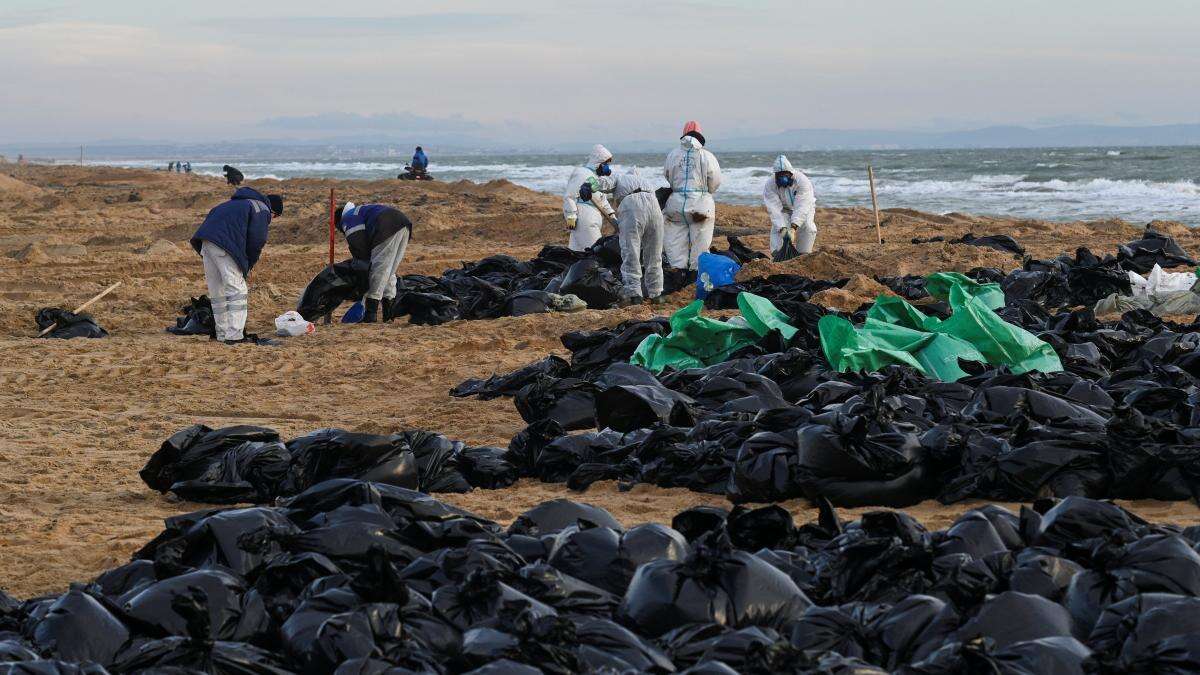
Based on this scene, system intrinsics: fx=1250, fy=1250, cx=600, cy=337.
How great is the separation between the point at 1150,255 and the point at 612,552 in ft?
31.9

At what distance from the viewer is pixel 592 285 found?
11492 mm

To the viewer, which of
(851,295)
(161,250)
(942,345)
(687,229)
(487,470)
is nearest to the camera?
(487,470)

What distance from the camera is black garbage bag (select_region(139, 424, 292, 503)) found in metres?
5.33

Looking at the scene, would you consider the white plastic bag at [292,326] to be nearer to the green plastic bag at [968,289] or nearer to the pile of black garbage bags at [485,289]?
the pile of black garbage bags at [485,289]

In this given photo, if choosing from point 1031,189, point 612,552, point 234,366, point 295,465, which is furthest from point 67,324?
point 1031,189

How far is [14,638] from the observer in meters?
3.42

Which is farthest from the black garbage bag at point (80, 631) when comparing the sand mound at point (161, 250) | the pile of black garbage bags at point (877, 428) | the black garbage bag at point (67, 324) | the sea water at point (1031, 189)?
the sea water at point (1031, 189)

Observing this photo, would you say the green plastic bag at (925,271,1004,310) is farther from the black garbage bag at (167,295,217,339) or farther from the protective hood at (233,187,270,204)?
the black garbage bag at (167,295,217,339)

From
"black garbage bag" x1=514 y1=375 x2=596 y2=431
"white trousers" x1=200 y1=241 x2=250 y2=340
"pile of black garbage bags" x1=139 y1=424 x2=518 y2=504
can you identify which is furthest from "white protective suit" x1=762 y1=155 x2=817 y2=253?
"pile of black garbage bags" x1=139 y1=424 x2=518 y2=504

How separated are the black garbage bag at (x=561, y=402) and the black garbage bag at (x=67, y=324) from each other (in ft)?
19.3

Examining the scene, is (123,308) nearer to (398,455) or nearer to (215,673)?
(398,455)

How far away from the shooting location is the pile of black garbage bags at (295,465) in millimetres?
5289

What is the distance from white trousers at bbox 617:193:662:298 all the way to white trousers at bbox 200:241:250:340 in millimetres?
3510

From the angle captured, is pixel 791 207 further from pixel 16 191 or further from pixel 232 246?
pixel 16 191
